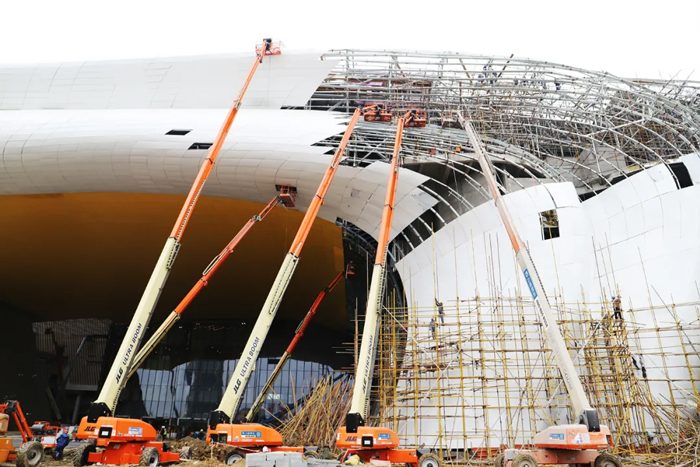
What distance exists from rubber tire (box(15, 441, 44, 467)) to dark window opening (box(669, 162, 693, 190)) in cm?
1900

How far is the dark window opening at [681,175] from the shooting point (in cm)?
1652

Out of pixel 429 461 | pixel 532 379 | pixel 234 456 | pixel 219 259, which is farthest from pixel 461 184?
pixel 234 456

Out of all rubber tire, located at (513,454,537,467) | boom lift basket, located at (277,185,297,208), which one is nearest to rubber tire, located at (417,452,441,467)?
rubber tire, located at (513,454,537,467)

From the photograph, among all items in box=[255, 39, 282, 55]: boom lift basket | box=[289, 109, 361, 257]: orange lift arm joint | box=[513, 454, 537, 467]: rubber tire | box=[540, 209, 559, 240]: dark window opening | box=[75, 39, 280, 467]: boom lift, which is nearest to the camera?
box=[513, 454, 537, 467]: rubber tire

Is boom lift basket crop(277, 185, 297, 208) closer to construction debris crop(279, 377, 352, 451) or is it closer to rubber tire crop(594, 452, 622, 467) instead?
construction debris crop(279, 377, 352, 451)

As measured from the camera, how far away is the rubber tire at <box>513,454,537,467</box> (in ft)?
31.8

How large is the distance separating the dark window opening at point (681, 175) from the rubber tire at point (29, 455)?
62.3ft

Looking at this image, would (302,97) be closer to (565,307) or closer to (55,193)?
(55,193)

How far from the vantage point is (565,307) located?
1593 cm

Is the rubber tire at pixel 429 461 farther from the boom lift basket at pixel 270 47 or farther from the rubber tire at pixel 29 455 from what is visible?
the boom lift basket at pixel 270 47

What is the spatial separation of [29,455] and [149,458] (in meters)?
2.53

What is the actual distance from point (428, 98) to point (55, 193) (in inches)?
635

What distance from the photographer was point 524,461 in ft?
32.0

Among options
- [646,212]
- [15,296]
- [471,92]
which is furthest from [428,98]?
[15,296]
